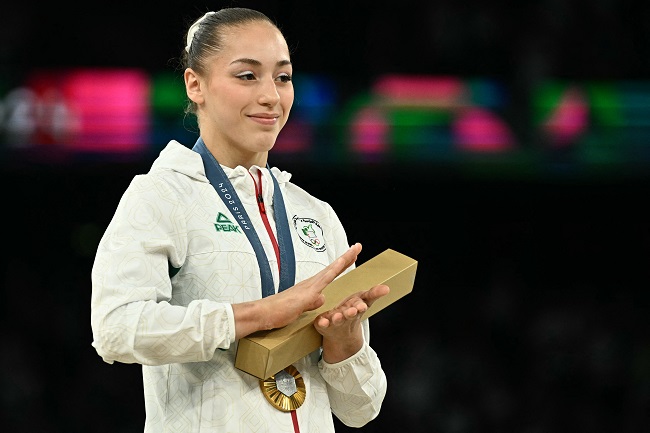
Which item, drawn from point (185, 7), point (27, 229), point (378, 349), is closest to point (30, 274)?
point (27, 229)

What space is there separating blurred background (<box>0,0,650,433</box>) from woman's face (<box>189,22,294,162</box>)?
1552mm

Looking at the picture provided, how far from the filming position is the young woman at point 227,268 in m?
1.65

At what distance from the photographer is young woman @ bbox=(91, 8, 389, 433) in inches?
64.9

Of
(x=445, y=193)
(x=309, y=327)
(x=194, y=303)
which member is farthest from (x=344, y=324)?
(x=445, y=193)

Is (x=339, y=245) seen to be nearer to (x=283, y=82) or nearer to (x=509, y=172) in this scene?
(x=283, y=82)

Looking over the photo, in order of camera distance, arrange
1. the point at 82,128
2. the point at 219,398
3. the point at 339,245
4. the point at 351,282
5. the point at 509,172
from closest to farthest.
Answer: the point at 219,398 → the point at 351,282 → the point at 339,245 → the point at 82,128 → the point at 509,172

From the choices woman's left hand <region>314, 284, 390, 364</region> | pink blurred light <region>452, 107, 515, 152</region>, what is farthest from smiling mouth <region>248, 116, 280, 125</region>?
pink blurred light <region>452, 107, 515, 152</region>

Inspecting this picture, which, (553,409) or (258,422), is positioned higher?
(258,422)

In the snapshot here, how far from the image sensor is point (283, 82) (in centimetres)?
196

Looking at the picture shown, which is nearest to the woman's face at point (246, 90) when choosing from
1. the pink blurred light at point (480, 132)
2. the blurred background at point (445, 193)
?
the blurred background at point (445, 193)

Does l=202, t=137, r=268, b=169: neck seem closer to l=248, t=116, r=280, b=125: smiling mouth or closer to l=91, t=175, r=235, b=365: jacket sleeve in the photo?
l=248, t=116, r=280, b=125: smiling mouth


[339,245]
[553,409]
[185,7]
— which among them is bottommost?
[553,409]

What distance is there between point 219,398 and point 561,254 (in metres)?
2.38

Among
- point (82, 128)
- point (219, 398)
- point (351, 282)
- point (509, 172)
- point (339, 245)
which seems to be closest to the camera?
point (219, 398)
